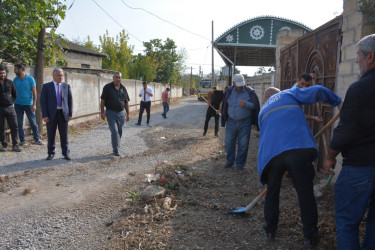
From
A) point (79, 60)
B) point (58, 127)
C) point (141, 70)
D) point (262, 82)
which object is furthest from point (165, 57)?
point (58, 127)

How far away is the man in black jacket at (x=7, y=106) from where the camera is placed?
618 cm

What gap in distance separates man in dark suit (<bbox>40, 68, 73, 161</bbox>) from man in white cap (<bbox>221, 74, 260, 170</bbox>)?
3.21 metres

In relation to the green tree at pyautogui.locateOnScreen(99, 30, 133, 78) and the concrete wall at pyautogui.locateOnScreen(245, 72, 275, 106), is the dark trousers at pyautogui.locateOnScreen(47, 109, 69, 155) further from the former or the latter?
the green tree at pyautogui.locateOnScreen(99, 30, 133, 78)

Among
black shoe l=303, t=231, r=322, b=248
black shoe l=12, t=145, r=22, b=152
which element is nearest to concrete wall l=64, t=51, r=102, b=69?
black shoe l=12, t=145, r=22, b=152

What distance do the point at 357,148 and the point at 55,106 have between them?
5213 mm

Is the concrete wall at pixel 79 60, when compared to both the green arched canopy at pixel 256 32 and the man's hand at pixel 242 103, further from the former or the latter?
the man's hand at pixel 242 103

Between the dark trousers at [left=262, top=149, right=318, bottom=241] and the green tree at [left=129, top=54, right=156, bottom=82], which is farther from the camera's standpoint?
the green tree at [left=129, top=54, right=156, bottom=82]

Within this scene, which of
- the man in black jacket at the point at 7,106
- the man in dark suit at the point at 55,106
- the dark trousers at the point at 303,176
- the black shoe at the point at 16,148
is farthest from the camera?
the black shoe at the point at 16,148

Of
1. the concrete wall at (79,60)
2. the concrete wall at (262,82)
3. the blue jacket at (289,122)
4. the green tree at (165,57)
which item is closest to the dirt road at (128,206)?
the blue jacket at (289,122)

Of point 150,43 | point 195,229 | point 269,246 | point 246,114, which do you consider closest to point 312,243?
point 269,246

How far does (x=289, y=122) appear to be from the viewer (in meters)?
2.74

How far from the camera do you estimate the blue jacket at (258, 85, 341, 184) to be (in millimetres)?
2697

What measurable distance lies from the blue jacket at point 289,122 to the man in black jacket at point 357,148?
1.51 ft

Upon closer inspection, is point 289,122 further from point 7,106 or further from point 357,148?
point 7,106
